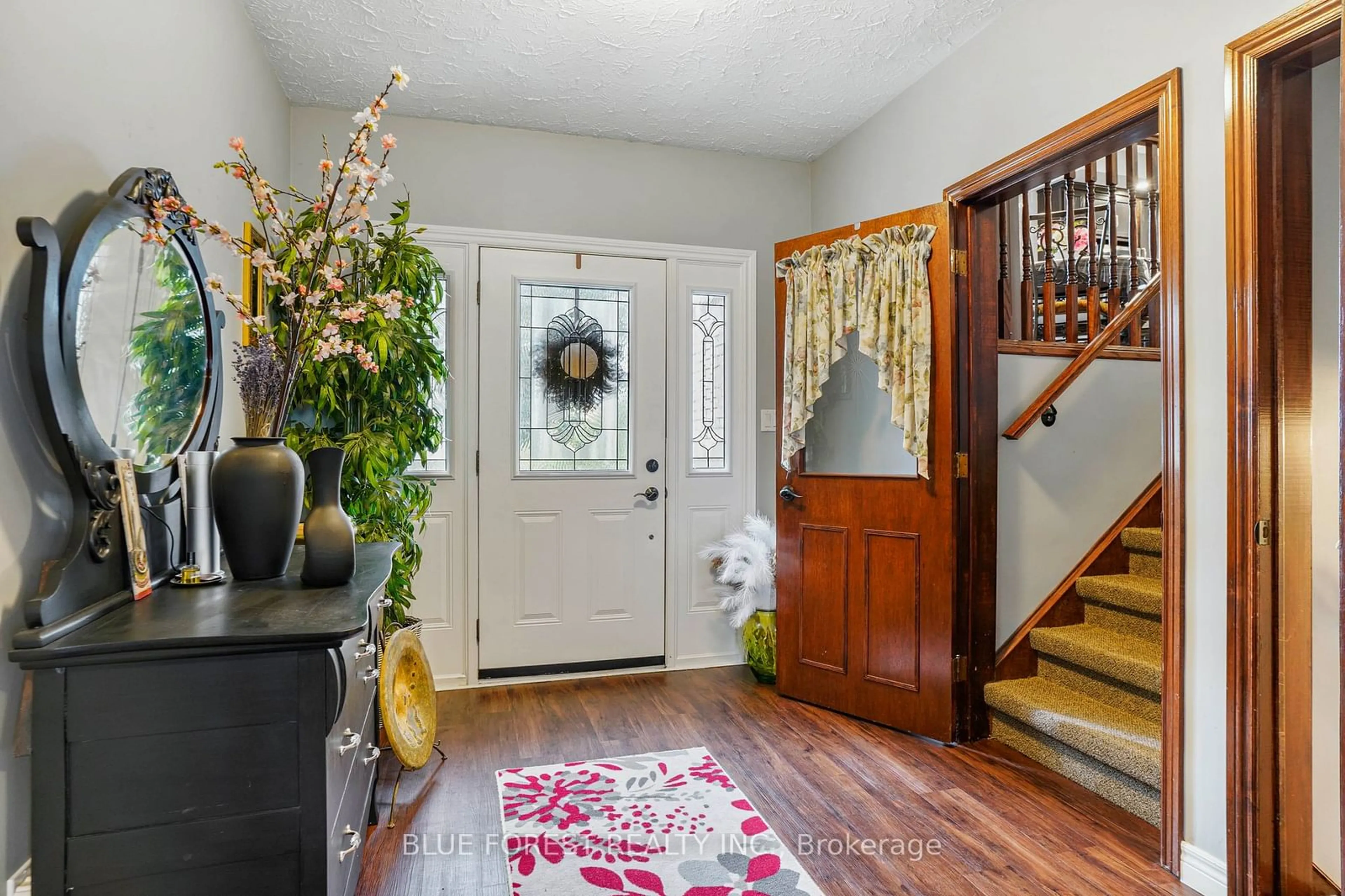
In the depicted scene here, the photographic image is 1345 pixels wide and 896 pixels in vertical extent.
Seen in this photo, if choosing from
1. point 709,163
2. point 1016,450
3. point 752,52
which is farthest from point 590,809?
point 709,163

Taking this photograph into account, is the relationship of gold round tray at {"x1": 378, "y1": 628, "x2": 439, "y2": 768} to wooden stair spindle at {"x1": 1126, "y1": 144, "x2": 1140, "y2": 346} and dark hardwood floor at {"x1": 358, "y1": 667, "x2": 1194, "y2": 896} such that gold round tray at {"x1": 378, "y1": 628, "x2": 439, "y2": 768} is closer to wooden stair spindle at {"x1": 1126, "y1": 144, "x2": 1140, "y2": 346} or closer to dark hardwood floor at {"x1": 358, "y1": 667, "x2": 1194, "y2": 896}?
dark hardwood floor at {"x1": 358, "y1": 667, "x2": 1194, "y2": 896}

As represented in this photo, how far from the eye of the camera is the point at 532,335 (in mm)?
3598

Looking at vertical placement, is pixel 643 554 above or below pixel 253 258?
below

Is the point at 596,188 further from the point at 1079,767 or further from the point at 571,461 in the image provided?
the point at 1079,767

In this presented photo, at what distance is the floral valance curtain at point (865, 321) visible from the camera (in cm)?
288

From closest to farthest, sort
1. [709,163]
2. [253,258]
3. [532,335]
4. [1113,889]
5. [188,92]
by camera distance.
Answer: [253,258]
[1113,889]
[188,92]
[532,335]
[709,163]

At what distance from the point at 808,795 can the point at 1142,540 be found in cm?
181

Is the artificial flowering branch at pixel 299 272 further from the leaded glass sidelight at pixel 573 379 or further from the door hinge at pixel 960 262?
the door hinge at pixel 960 262

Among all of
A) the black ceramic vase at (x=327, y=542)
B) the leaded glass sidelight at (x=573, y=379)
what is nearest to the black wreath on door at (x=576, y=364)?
the leaded glass sidelight at (x=573, y=379)

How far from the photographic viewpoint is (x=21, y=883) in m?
1.20

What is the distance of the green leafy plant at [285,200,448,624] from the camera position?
2.59 metres

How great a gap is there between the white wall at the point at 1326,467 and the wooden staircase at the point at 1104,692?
15.4 inches

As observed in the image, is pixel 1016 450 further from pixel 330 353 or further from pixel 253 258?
pixel 253 258

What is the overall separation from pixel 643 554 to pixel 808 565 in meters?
0.89
